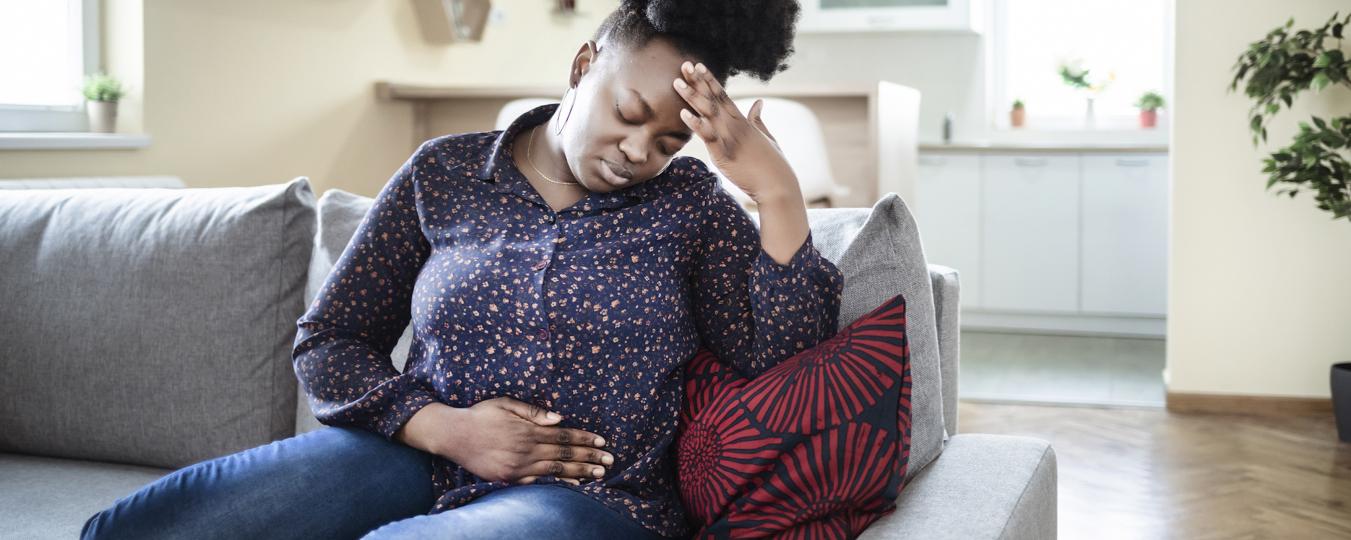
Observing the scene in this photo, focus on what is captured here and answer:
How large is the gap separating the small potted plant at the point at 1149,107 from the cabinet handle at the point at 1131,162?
0.45 meters

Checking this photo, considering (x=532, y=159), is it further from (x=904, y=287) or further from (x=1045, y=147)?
(x=1045, y=147)

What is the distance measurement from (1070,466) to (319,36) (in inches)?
106

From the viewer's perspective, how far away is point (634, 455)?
134cm

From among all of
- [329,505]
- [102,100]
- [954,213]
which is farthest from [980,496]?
[954,213]

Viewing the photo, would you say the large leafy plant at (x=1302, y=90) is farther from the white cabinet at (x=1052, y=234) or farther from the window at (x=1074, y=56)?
the window at (x=1074, y=56)

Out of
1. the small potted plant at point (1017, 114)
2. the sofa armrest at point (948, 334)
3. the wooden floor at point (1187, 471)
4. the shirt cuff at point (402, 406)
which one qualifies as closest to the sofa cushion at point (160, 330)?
the shirt cuff at point (402, 406)

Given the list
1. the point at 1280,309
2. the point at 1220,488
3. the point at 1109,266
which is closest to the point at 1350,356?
the point at 1280,309

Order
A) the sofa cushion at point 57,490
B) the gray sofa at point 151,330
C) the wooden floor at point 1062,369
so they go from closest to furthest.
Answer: the sofa cushion at point 57,490 → the gray sofa at point 151,330 → the wooden floor at point 1062,369

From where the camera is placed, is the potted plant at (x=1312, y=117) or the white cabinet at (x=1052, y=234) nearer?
the potted plant at (x=1312, y=117)

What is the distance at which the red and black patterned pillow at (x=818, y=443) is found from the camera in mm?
1232

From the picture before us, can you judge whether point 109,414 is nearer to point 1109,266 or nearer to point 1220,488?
point 1220,488

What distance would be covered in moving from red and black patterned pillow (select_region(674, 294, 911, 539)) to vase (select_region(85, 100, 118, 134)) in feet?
8.47

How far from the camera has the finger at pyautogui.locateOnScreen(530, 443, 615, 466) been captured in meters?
1.30

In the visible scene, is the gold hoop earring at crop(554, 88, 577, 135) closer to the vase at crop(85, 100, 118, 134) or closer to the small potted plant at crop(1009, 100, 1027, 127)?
the vase at crop(85, 100, 118, 134)
